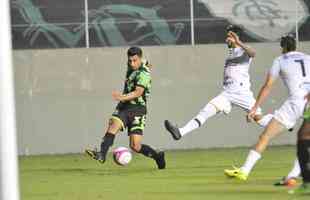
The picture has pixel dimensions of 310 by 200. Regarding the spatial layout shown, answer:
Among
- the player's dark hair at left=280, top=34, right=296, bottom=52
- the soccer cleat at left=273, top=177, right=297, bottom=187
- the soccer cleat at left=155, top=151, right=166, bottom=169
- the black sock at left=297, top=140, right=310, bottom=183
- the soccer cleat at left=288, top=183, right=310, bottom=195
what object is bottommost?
the soccer cleat at left=155, top=151, right=166, bottom=169

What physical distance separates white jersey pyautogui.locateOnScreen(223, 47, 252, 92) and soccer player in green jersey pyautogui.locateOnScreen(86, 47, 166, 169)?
224 cm

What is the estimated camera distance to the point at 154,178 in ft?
43.6

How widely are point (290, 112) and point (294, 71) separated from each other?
0.49 metres

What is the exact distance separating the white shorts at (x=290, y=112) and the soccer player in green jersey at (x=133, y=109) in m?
2.97

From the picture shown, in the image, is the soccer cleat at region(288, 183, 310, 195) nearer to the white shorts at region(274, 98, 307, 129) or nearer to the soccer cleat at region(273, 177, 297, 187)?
the soccer cleat at region(273, 177, 297, 187)

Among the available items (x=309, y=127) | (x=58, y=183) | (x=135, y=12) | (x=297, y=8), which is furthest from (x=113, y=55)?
(x=309, y=127)

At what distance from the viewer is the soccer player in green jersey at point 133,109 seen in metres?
14.2

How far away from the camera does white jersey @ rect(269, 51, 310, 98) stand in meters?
11.5

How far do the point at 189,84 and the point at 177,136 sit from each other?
5.22 m

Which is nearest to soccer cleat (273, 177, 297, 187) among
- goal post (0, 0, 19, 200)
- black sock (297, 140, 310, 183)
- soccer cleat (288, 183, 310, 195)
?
soccer cleat (288, 183, 310, 195)

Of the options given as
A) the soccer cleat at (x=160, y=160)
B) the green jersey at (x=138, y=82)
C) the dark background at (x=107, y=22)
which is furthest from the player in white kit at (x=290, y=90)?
the dark background at (x=107, y=22)

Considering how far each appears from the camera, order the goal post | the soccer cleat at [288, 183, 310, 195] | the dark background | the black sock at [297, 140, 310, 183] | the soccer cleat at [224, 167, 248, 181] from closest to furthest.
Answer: the goal post < the black sock at [297, 140, 310, 183] < the soccer cleat at [288, 183, 310, 195] < the soccer cleat at [224, 167, 248, 181] < the dark background

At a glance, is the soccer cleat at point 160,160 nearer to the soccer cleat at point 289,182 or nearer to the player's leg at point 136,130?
the player's leg at point 136,130

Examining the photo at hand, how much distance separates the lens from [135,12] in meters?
20.1
